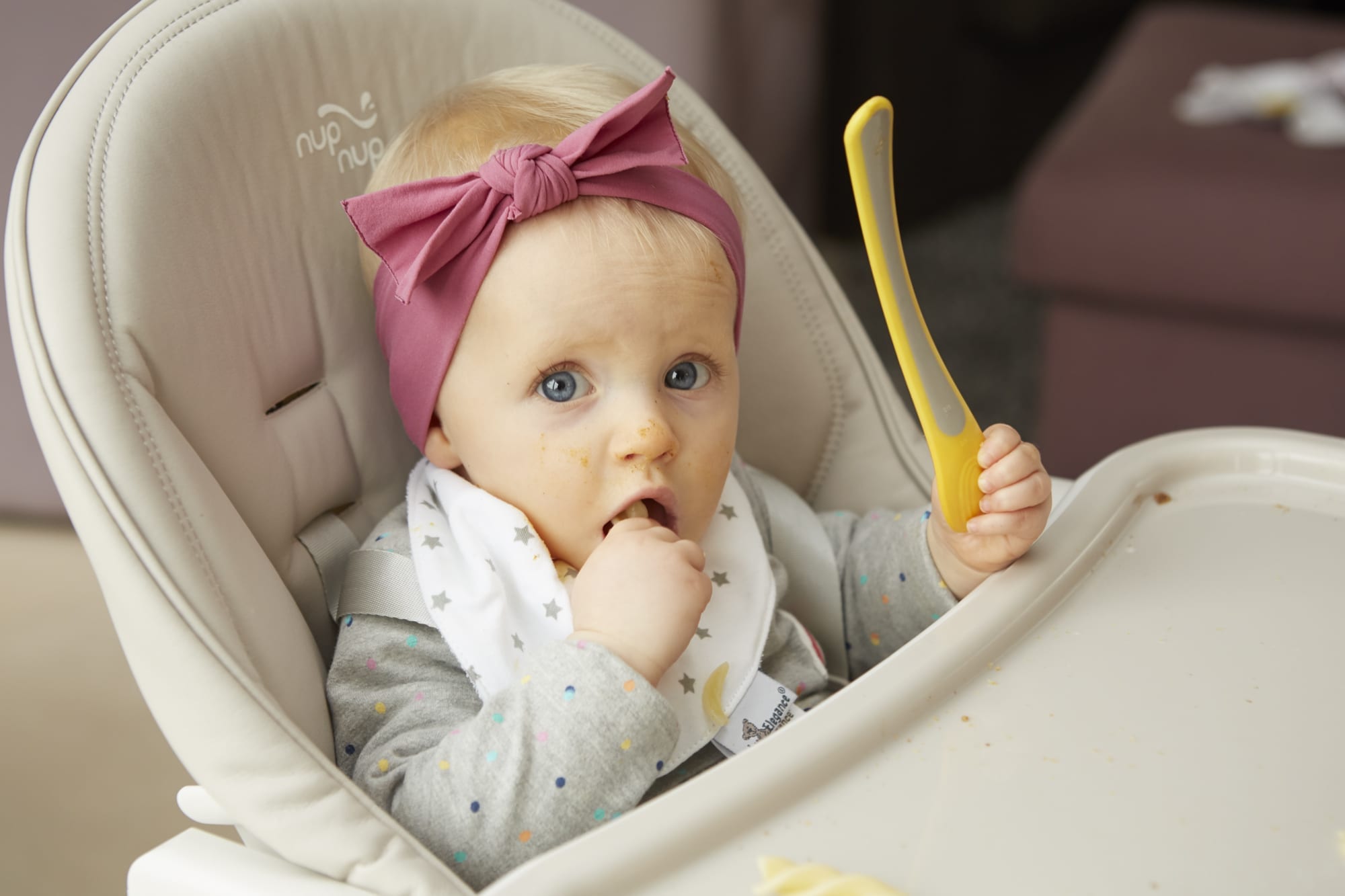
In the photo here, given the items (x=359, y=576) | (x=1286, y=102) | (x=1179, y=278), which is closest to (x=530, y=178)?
(x=359, y=576)

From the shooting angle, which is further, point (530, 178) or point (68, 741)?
point (68, 741)

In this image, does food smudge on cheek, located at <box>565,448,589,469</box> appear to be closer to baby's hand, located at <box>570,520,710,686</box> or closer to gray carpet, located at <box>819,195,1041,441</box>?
baby's hand, located at <box>570,520,710,686</box>

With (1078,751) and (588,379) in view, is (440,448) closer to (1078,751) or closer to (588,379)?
(588,379)

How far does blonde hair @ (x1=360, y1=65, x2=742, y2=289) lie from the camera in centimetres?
75

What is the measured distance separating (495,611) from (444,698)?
0.20 ft

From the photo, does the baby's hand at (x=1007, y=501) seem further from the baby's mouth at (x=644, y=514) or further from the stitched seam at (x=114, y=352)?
the stitched seam at (x=114, y=352)

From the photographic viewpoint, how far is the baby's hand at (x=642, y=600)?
2.22ft

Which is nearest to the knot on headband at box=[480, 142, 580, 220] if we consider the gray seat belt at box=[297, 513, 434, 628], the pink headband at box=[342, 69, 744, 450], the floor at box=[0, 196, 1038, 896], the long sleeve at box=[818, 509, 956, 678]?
the pink headband at box=[342, 69, 744, 450]

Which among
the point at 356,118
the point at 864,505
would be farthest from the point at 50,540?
the point at 864,505

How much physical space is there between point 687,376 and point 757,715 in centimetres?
22

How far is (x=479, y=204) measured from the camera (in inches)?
28.4

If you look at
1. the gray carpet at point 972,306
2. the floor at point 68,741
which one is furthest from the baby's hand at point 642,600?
the gray carpet at point 972,306

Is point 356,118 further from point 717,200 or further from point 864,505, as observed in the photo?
point 864,505

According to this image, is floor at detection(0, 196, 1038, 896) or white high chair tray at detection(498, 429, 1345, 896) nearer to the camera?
white high chair tray at detection(498, 429, 1345, 896)
